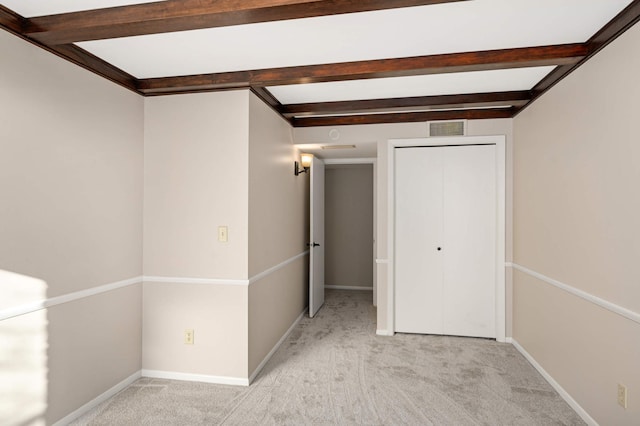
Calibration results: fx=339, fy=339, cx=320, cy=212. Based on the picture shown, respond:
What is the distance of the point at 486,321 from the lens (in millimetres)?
3689

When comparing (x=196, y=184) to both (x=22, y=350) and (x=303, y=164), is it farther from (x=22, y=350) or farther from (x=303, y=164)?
(x=303, y=164)

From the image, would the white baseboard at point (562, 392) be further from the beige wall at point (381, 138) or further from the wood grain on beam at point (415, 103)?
the wood grain on beam at point (415, 103)

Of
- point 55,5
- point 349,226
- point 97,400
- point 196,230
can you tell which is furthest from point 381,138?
point 97,400

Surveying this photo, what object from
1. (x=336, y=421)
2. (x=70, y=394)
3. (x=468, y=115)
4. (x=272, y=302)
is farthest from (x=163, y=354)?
(x=468, y=115)

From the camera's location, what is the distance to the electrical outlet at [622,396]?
1869 mm

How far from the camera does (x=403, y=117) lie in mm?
3738

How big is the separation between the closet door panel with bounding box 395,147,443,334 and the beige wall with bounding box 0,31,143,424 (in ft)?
8.69

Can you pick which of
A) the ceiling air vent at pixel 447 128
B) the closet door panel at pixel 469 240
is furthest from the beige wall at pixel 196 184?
the closet door panel at pixel 469 240

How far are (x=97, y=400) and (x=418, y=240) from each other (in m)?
3.22

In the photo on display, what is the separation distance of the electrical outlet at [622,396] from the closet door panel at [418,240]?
1.91 metres

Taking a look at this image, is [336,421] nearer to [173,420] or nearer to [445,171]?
[173,420]

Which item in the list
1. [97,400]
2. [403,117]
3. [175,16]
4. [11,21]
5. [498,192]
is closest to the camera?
[175,16]

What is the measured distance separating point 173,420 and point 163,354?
707 millimetres

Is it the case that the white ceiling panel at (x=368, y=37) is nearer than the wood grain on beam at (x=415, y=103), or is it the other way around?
the white ceiling panel at (x=368, y=37)
